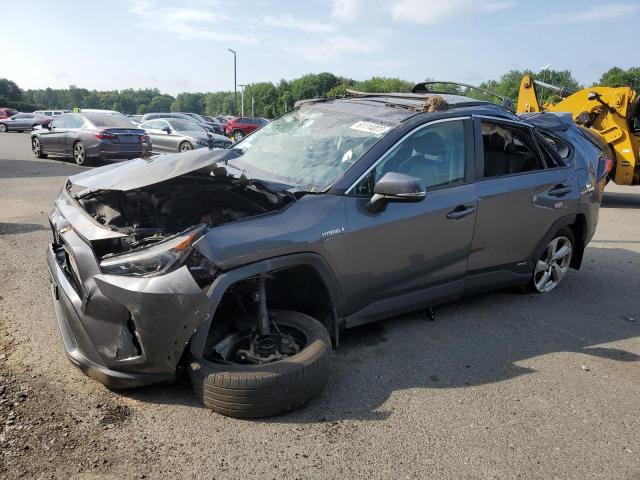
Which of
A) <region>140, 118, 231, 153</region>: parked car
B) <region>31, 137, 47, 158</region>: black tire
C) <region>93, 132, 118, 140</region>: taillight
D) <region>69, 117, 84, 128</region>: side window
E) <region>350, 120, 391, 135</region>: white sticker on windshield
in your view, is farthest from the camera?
<region>140, 118, 231, 153</region>: parked car

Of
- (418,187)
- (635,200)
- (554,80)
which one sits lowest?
(635,200)

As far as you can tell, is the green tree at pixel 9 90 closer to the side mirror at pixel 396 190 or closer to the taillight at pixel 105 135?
the taillight at pixel 105 135

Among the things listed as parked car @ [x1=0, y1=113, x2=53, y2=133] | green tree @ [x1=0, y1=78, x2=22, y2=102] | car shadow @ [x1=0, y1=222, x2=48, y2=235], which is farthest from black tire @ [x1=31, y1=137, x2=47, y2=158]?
green tree @ [x1=0, y1=78, x2=22, y2=102]

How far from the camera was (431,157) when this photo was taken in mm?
4016

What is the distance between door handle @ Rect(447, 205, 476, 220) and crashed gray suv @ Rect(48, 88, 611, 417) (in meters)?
0.01

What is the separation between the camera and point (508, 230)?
14.6 feet

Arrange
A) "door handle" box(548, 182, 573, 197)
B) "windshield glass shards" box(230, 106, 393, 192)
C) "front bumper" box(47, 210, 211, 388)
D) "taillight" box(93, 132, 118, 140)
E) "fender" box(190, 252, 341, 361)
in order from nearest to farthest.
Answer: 1. "front bumper" box(47, 210, 211, 388)
2. "fender" box(190, 252, 341, 361)
3. "windshield glass shards" box(230, 106, 393, 192)
4. "door handle" box(548, 182, 573, 197)
5. "taillight" box(93, 132, 118, 140)

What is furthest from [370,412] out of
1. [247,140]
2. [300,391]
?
[247,140]

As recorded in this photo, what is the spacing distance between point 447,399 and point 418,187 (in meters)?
1.32

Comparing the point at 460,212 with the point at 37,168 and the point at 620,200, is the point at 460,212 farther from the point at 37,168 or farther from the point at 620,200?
the point at 37,168

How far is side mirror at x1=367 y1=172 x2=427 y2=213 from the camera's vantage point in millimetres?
3365

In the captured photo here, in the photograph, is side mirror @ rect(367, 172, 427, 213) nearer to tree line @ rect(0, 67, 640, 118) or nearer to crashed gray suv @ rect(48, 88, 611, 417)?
crashed gray suv @ rect(48, 88, 611, 417)

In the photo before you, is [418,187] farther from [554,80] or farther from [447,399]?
[554,80]

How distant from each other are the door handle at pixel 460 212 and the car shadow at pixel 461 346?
0.91 m
